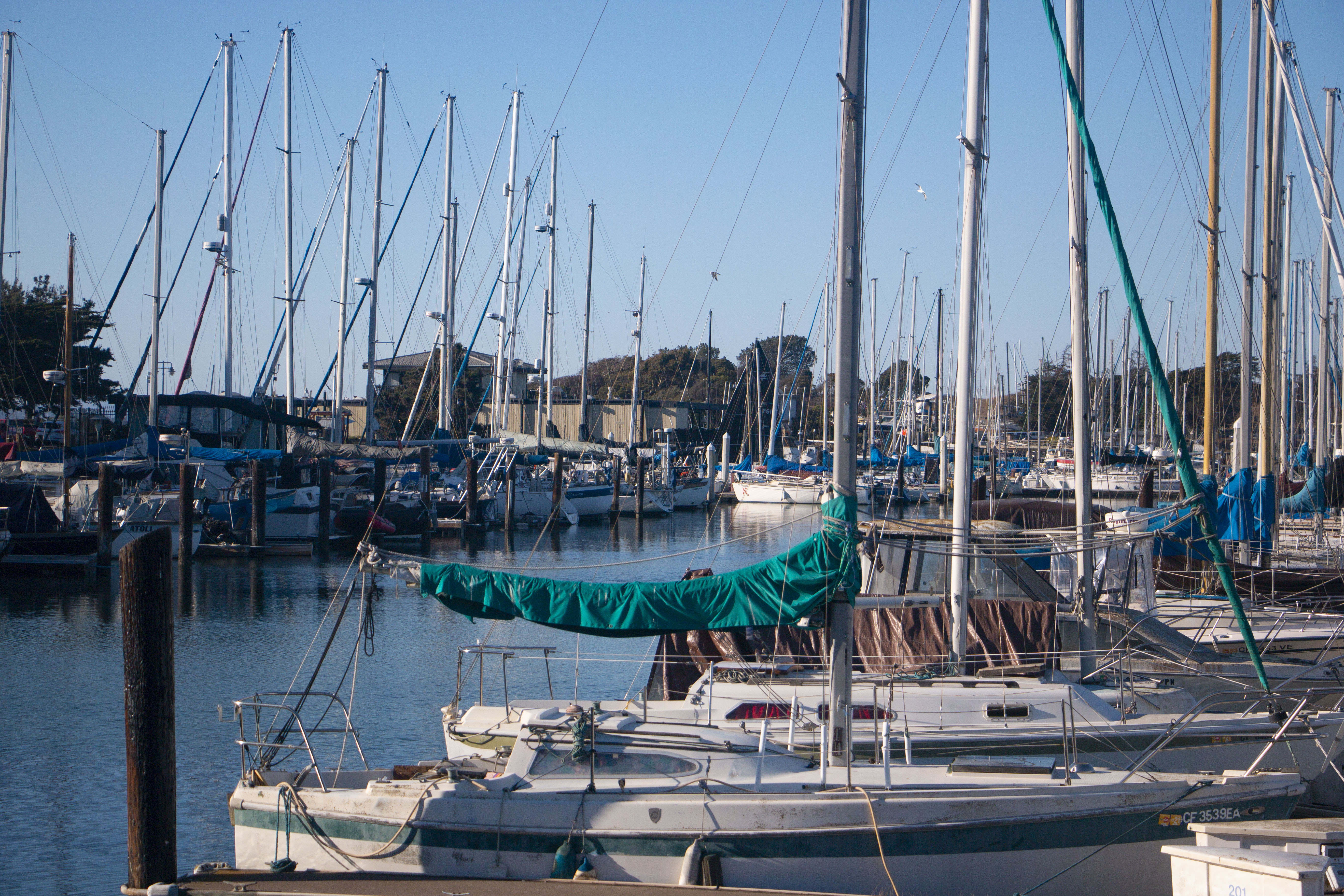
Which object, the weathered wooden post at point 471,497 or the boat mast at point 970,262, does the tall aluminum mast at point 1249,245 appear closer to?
the boat mast at point 970,262

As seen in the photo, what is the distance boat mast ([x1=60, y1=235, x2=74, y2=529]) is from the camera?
1372 inches

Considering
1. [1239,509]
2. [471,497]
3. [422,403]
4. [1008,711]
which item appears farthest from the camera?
[422,403]

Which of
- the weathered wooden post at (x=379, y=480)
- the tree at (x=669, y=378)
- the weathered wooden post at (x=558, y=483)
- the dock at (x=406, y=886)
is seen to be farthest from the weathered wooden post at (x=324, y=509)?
the tree at (x=669, y=378)

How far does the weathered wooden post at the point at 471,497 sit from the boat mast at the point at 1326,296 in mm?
18844

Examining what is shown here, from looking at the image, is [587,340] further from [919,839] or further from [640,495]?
[919,839]

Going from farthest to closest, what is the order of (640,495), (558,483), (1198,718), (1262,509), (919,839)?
(640,495) → (558,483) → (1262,509) → (1198,718) → (919,839)

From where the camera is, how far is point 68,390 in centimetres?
3750

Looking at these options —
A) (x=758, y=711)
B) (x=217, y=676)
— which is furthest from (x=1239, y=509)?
(x=217, y=676)

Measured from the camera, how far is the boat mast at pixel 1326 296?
24234 millimetres

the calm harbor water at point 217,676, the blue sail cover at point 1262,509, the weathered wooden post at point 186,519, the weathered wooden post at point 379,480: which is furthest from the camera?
the weathered wooden post at point 379,480

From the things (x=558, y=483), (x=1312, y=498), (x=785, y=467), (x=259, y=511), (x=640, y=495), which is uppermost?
(x=1312, y=498)

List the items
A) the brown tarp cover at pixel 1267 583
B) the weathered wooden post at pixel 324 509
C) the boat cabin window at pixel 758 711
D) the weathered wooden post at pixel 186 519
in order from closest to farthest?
the boat cabin window at pixel 758 711 < the brown tarp cover at pixel 1267 583 < the weathered wooden post at pixel 186 519 < the weathered wooden post at pixel 324 509

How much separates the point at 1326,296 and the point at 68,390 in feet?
129

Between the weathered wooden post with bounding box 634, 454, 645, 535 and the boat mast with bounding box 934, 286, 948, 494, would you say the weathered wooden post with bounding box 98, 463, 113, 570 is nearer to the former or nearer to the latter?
the weathered wooden post with bounding box 634, 454, 645, 535
